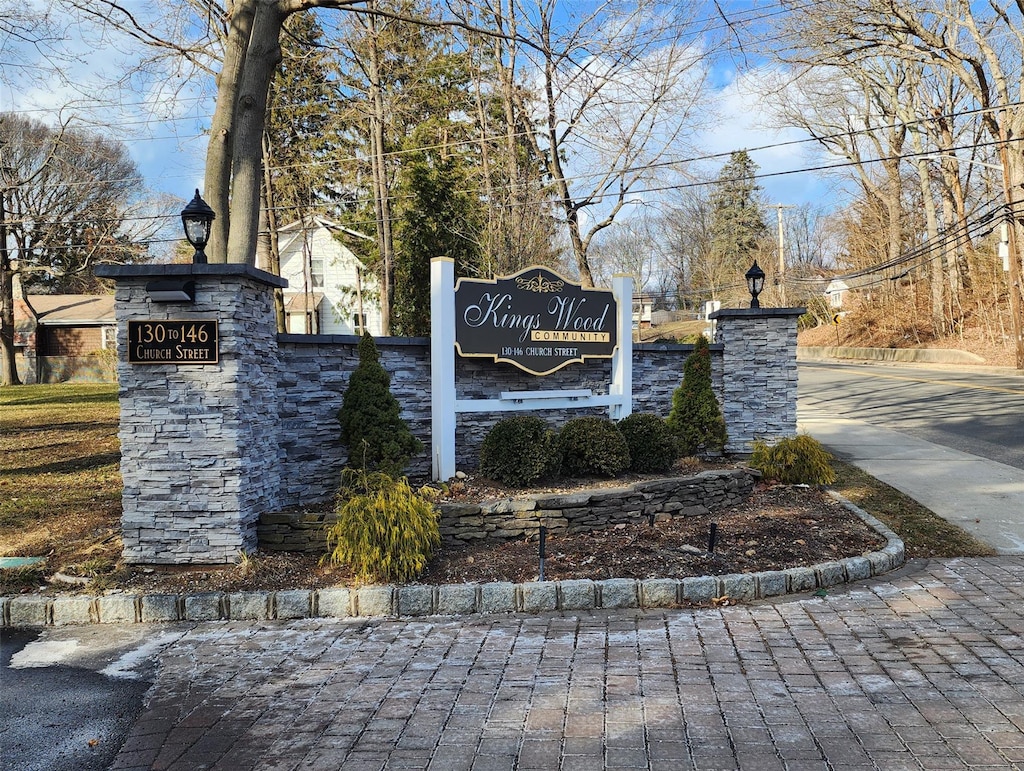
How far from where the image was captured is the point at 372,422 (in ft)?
22.1

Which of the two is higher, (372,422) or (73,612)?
(372,422)

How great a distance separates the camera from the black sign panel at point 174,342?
5625 millimetres

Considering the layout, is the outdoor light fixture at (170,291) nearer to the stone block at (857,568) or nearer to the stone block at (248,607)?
the stone block at (248,607)

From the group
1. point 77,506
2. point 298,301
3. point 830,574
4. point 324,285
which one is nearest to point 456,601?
point 830,574

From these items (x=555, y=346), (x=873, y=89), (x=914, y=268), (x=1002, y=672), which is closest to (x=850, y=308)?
(x=914, y=268)

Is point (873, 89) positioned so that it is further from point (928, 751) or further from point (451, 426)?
point (928, 751)

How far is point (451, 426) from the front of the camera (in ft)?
24.0

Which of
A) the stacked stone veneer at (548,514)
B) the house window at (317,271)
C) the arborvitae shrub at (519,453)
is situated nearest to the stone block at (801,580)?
the stacked stone veneer at (548,514)

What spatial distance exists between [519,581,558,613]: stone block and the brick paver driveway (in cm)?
12

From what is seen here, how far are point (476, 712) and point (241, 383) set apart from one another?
3.32 meters

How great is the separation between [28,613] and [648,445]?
533 cm

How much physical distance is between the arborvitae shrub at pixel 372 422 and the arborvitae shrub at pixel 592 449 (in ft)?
5.00

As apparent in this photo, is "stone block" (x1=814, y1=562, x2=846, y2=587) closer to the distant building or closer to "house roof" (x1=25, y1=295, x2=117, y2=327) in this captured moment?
the distant building

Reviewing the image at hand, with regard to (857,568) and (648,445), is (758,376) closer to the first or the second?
(648,445)
